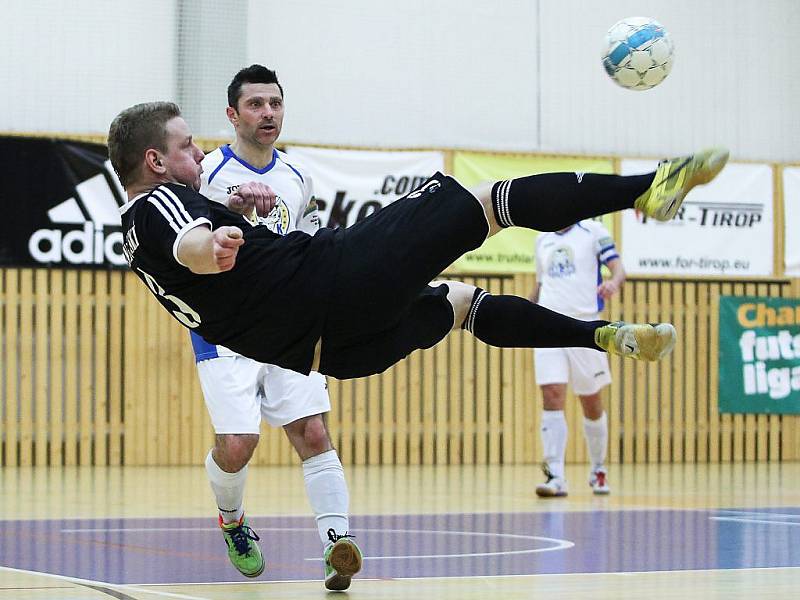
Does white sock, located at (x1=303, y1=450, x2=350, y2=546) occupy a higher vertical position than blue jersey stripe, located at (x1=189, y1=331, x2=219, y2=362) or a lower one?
lower

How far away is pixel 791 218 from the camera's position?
16234 mm

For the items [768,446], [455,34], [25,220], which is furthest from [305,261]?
[768,446]

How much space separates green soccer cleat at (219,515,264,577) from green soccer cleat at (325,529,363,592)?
0.48 meters

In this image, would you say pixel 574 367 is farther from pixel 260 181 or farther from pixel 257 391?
pixel 260 181

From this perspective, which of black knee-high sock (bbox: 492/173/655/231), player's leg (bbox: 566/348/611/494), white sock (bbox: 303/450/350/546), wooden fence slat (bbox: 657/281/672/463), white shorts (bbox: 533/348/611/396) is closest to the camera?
black knee-high sock (bbox: 492/173/655/231)

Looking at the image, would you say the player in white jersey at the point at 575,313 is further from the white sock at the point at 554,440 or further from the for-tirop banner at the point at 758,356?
the for-tirop banner at the point at 758,356

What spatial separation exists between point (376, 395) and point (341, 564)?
973 cm

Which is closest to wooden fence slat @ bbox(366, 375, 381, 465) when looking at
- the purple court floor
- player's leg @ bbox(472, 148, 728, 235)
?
the purple court floor

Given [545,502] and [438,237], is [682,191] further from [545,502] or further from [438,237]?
[545,502]

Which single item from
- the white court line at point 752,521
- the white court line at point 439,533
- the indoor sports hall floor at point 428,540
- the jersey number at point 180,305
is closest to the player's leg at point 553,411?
the indoor sports hall floor at point 428,540

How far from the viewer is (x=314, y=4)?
14844mm

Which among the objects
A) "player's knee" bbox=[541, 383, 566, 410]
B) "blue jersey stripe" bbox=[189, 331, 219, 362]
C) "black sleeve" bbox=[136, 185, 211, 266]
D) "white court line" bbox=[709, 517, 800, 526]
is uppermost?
"black sleeve" bbox=[136, 185, 211, 266]

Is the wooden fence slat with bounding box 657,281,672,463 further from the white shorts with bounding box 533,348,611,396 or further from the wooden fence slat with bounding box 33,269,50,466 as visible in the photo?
the wooden fence slat with bounding box 33,269,50,466

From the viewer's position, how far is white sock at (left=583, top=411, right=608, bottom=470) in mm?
10702
